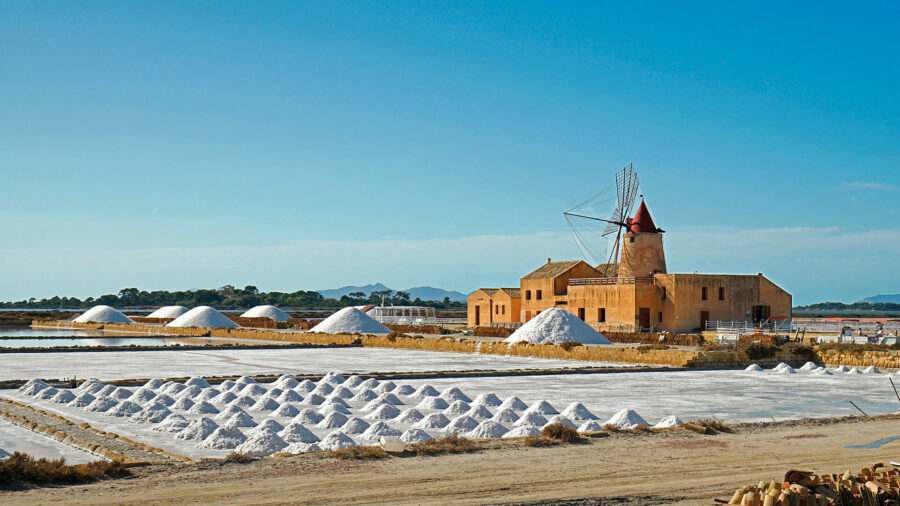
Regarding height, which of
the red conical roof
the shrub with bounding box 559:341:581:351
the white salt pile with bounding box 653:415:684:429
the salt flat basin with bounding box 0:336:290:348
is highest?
the red conical roof

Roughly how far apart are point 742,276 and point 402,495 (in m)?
32.5

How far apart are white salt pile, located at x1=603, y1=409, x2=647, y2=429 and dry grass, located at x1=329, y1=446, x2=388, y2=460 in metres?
3.27

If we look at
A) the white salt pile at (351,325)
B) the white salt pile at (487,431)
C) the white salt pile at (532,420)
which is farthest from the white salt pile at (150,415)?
the white salt pile at (351,325)

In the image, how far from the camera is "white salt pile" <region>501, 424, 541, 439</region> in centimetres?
981

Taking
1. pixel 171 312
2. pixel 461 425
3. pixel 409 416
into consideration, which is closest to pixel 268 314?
pixel 171 312

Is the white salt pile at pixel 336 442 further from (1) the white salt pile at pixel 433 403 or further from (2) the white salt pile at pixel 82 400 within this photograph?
(2) the white salt pile at pixel 82 400

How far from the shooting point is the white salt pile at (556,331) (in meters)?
27.2

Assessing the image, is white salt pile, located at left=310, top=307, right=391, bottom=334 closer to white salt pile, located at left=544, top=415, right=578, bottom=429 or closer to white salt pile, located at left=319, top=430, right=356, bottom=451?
white salt pile, located at left=544, top=415, right=578, bottom=429

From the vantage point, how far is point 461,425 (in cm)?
1026

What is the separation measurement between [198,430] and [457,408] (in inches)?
142

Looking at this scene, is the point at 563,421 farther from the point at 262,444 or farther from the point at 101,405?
the point at 101,405

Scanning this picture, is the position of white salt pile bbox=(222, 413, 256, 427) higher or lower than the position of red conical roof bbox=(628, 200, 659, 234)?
lower

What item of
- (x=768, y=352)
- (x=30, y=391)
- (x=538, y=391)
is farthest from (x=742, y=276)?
(x=30, y=391)

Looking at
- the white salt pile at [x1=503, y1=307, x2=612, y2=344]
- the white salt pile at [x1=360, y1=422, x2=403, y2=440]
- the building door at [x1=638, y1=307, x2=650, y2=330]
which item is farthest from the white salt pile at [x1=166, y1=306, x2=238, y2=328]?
the white salt pile at [x1=360, y1=422, x2=403, y2=440]
